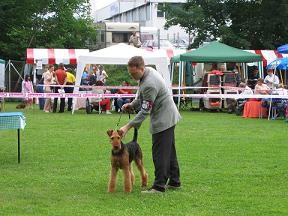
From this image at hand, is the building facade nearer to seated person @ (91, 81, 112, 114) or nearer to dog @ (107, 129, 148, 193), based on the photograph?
seated person @ (91, 81, 112, 114)

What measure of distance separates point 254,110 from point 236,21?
609 inches

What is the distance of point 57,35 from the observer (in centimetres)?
3712

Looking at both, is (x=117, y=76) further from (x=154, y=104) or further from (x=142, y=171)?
(x=154, y=104)

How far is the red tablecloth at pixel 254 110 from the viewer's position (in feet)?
61.9

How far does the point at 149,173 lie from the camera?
8414mm

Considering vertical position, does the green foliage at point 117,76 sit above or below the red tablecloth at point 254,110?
above

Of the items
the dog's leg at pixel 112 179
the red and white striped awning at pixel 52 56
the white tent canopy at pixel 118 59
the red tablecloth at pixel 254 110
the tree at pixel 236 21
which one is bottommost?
the dog's leg at pixel 112 179

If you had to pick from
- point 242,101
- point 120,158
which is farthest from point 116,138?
point 242,101

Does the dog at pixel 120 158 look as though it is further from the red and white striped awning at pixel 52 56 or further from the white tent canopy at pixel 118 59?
the red and white striped awning at pixel 52 56

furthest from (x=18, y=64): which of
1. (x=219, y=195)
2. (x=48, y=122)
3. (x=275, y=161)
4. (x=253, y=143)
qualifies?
(x=219, y=195)

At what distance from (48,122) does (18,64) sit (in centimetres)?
1721

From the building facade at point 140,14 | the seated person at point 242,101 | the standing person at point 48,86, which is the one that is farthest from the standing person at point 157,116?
the building facade at point 140,14

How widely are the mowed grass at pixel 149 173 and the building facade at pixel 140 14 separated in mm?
38956

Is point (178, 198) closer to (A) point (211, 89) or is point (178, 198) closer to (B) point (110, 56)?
(B) point (110, 56)
